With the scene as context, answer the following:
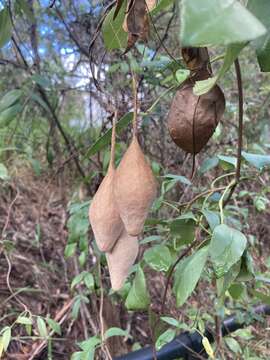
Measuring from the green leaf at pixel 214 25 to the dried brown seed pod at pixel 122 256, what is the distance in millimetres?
238

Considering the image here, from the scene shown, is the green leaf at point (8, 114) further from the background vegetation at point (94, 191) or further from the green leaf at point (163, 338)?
the green leaf at point (163, 338)

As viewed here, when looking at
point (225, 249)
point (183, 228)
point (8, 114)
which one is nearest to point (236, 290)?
point (183, 228)

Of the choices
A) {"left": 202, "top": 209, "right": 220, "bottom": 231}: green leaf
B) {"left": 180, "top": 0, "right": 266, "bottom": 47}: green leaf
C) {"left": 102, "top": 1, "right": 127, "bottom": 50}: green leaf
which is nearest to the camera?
{"left": 180, "top": 0, "right": 266, "bottom": 47}: green leaf

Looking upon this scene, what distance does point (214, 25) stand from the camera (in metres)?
0.19

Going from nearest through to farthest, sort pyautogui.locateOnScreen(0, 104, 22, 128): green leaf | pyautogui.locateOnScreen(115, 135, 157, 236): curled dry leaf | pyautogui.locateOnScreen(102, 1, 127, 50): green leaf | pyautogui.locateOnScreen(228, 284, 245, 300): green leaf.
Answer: pyautogui.locateOnScreen(115, 135, 157, 236): curled dry leaf
pyautogui.locateOnScreen(102, 1, 127, 50): green leaf
pyautogui.locateOnScreen(228, 284, 245, 300): green leaf
pyautogui.locateOnScreen(0, 104, 22, 128): green leaf

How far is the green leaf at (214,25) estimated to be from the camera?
0.19 meters

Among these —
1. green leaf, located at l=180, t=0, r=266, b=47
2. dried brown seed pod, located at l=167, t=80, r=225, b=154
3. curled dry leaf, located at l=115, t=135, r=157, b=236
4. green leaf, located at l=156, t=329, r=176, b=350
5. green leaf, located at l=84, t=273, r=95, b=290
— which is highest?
green leaf, located at l=180, t=0, r=266, b=47

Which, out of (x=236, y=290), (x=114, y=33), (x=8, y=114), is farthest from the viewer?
(x=8, y=114)

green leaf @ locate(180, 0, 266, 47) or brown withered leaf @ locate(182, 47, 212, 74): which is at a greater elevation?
green leaf @ locate(180, 0, 266, 47)

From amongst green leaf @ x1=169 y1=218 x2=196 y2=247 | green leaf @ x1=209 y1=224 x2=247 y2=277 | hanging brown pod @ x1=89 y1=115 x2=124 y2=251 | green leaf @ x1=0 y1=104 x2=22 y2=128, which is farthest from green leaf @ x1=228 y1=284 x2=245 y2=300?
green leaf @ x1=0 y1=104 x2=22 y2=128

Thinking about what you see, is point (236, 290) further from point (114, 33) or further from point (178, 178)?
point (114, 33)

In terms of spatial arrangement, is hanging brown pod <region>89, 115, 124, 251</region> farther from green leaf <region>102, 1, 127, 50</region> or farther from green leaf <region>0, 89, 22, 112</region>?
green leaf <region>0, 89, 22, 112</region>

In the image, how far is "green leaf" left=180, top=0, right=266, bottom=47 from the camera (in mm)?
185

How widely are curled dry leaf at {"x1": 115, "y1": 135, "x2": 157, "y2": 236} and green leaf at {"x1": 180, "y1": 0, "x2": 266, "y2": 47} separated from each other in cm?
18
